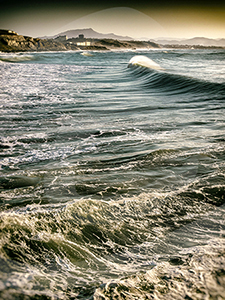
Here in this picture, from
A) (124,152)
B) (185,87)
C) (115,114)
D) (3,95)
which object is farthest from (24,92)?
(124,152)

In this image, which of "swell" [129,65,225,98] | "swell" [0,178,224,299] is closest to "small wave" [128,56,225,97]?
"swell" [129,65,225,98]

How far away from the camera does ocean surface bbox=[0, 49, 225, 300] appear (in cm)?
226

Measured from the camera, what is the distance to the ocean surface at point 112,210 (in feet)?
7.40

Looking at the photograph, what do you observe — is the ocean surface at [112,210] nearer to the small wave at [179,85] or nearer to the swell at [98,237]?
the swell at [98,237]

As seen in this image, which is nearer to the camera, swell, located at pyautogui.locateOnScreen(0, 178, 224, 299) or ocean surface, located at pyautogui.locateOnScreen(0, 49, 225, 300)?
ocean surface, located at pyautogui.locateOnScreen(0, 49, 225, 300)

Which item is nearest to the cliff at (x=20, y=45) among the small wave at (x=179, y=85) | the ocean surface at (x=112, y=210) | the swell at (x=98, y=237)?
the small wave at (x=179, y=85)

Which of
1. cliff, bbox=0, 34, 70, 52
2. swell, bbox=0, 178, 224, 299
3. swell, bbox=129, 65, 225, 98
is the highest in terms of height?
cliff, bbox=0, 34, 70, 52

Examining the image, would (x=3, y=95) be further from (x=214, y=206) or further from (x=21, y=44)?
(x=21, y=44)

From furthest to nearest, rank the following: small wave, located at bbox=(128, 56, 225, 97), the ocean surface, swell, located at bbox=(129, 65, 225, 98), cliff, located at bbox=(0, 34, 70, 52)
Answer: cliff, located at bbox=(0, 34, 70, 52) < small wave, located at bbox=(128, 56, 225, 97) < swell, located at bbox=(129, 65, 225, 98) < the ocean surface

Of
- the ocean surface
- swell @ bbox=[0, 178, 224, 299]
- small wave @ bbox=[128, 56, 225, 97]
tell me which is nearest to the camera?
the ocean surface

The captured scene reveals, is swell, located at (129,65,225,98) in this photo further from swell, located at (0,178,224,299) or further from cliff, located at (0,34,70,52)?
cliff, located at (0,34,70,52)

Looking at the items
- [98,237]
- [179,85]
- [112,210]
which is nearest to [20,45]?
[179,85]

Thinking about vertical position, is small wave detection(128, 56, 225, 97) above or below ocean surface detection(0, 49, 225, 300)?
above

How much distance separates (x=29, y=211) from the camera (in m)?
3.20
